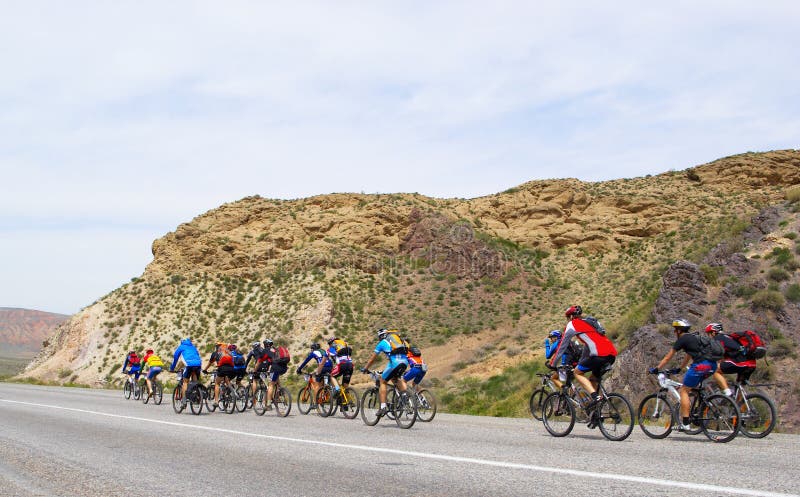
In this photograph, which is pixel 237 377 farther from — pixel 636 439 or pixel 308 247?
pixel 308 247

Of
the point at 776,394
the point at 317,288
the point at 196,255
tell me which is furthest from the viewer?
the point at 196,255

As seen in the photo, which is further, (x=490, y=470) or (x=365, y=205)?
(x=365, y=205)

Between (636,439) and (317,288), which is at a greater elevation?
(317,288)

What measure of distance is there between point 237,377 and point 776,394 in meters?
13.6

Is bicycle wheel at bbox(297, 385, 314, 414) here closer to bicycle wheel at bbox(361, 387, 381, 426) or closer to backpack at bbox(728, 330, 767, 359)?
bicycle wheel at bbox(361, 387, 381, 426)

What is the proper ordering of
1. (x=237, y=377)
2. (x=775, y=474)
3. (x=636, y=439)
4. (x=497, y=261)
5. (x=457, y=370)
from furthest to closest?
(x=497, y=261) < (x=457, y=370) < (x=237, y=377) < (x=636, y=439) < (x=775, y=474)

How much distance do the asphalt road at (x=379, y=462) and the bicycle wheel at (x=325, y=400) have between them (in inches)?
89.8

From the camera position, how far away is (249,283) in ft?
186

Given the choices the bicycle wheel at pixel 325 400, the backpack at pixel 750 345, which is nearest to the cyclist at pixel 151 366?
the bicycle wheel at pixel 325 400

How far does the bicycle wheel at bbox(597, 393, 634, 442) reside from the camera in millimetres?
11312

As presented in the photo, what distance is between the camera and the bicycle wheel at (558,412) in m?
12.1

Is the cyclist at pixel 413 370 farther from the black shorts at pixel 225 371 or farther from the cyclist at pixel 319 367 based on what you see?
the black shorts at pixel 225 371

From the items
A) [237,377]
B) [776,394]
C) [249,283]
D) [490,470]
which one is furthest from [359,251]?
[490,470]

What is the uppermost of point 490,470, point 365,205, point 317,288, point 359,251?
point 365,205
